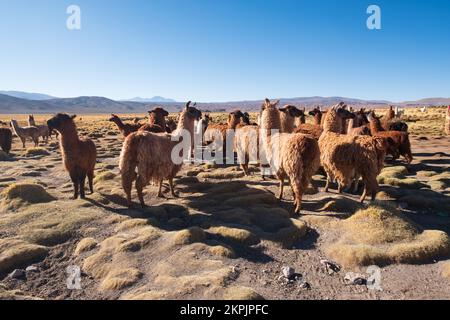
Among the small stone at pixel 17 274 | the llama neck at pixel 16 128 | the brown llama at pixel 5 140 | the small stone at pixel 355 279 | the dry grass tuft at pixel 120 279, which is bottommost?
the small stone at pixel 17 274

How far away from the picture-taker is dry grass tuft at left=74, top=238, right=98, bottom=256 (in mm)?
7668

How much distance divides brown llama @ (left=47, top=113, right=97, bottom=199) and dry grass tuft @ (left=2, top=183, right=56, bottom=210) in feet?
3.31

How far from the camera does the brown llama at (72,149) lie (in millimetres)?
10461

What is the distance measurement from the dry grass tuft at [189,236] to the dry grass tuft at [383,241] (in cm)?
281

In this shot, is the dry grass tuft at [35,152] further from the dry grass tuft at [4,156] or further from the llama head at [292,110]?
the llama head at [292,110]

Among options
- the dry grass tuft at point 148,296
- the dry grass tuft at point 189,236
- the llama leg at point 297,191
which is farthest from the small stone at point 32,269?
the llama leg at point 297,191

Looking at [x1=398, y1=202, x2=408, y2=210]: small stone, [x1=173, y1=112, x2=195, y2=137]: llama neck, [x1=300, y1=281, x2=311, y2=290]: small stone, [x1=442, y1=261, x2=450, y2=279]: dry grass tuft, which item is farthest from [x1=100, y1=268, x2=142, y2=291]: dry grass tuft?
[x1=398, y1=202, x2=408, y2=210]: small stone

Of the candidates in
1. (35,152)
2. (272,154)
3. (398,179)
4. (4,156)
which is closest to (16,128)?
(35,152)

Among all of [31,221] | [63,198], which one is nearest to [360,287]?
[31,221]

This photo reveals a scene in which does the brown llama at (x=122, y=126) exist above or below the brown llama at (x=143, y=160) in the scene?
above

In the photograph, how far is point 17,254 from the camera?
7.33m

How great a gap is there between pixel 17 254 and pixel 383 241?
26.0ft

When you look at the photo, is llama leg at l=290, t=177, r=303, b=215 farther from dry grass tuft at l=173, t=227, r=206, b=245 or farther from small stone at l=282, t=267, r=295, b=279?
small stone at l=282, t=267, r=295, b=279
